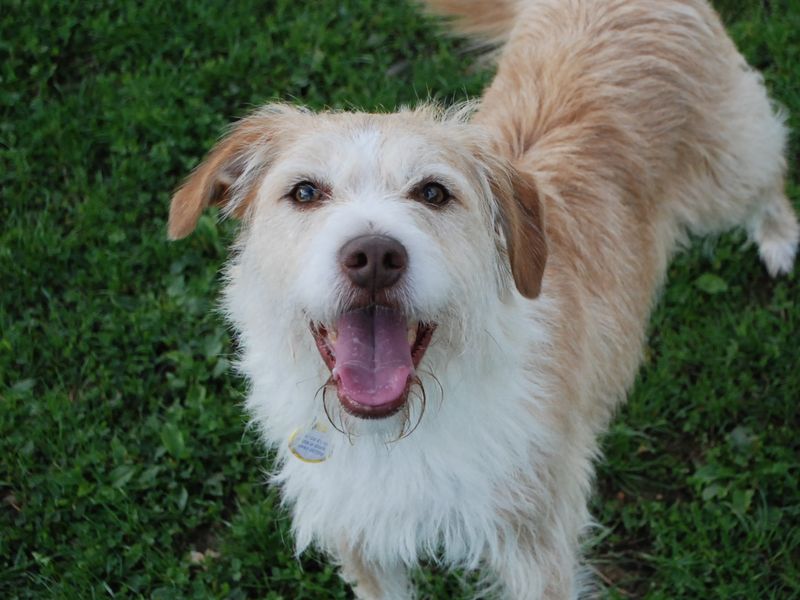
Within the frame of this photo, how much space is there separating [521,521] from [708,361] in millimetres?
1764

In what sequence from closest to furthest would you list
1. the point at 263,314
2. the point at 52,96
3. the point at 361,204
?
the point at 361,204 → the point at 263,314 → the point at 52,96

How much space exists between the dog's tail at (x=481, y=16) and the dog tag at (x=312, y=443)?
252 cm

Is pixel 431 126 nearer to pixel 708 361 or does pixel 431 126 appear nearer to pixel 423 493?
pixel 423 493

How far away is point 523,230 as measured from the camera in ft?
9.76

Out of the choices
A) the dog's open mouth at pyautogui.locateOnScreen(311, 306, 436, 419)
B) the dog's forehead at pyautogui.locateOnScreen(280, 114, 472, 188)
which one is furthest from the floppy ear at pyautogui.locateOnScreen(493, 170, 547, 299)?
the dog's open mouth at pyautogui.locateOnScreen(311, 306, 436, 419)

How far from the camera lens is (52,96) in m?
5.59

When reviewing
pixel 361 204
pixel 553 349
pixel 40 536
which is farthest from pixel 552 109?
pixel 40 536

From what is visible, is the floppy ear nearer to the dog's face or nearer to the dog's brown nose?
the dog's face

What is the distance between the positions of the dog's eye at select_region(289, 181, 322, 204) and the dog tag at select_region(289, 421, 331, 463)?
0.72 metres

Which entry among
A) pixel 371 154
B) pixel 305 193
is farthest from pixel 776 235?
pixel 305 193

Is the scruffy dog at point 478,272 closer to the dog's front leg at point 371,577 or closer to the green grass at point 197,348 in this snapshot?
the dog's front leg at point 371,577

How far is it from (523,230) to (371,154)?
550 mm

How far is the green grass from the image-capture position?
158 inches

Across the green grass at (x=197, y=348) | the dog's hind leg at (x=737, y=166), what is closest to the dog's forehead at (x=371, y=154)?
the dog's hind leg at (x=737, y=166)
